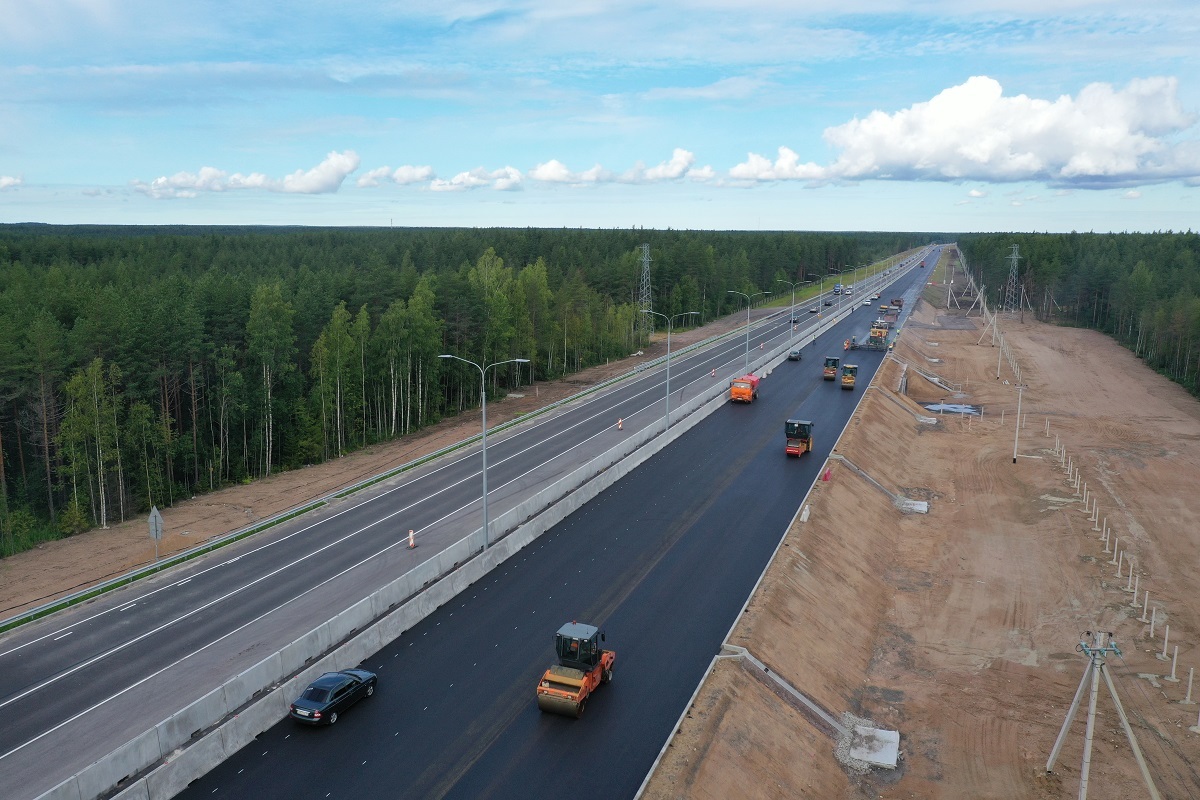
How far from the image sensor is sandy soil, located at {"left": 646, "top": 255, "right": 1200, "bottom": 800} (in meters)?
26.3

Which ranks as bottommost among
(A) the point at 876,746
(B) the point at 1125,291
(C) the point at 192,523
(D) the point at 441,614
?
(A) the point at 876,746

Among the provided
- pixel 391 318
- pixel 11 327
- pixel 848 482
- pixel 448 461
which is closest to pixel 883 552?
pixel 848 482

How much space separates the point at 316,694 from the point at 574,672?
24.7 ft

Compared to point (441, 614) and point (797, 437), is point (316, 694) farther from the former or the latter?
point (797, 437)

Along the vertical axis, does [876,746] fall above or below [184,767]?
below

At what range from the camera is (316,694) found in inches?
938

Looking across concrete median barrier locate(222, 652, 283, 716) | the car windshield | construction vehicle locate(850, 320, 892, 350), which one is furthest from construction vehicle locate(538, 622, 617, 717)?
construction vehicle locate(850, 320, 892, 350)

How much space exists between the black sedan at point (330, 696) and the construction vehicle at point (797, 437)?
115 ft

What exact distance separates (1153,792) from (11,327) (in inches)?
2301

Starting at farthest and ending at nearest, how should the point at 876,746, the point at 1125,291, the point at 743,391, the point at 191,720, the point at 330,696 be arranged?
the point at 1125,291
the point at 743,391
the point at 876,746
the point at 330,696
the point at 191,720

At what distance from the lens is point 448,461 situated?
53844 millimetres

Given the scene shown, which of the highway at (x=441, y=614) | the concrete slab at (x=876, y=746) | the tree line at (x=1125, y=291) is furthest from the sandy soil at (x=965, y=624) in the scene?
the tree line at (x=1125, y=291)

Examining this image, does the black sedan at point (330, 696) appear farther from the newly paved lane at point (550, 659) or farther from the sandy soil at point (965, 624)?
the sandy soil at point (965, 624)

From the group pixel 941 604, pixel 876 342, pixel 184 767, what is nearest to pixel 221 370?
pixel 184 767
